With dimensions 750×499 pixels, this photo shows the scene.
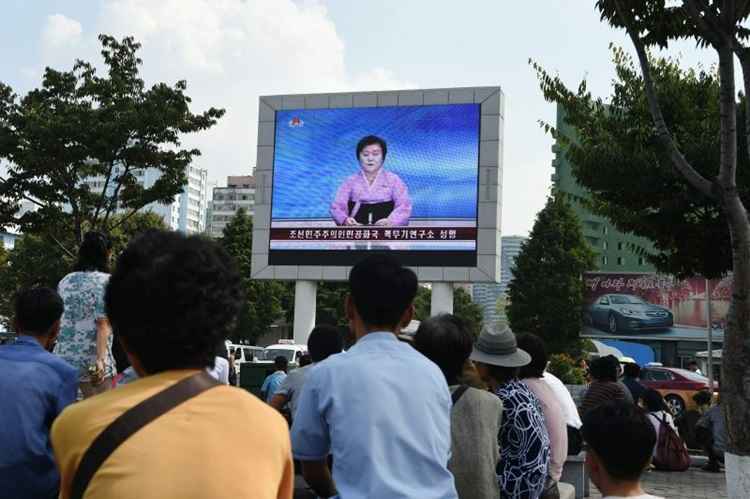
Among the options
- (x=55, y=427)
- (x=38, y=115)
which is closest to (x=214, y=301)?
(x=55, y=427)

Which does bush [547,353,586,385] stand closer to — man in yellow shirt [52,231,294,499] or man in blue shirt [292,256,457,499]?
man in blue shirt [292,256,457,499]

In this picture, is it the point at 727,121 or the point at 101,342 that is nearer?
the point at 101,342

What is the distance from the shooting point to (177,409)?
1562mm

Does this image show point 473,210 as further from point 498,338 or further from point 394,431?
point 394,431

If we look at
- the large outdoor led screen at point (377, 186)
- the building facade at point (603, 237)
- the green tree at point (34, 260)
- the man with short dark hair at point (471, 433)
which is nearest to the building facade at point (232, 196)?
the building facade at point (603, 237)

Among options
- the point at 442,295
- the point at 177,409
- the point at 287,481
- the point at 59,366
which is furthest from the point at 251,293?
the point at 177,409

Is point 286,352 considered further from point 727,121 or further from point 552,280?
point 552,280

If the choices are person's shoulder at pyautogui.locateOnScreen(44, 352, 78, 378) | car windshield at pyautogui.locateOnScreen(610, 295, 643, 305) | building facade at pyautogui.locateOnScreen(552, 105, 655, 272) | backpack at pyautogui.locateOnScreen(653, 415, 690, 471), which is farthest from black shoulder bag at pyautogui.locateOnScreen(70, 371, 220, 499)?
building facade at pyautogui.locateOnScreen(552, 105, 655, 272)

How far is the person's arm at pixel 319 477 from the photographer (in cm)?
263

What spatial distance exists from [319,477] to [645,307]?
A: 143 ft

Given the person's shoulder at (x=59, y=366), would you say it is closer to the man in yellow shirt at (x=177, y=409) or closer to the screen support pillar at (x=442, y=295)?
the man in yellow shirt at (x=177, y=409)

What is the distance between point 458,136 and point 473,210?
7.32 feet

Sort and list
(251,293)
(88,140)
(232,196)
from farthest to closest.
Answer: (232,196)
(251,293)
(88,140)

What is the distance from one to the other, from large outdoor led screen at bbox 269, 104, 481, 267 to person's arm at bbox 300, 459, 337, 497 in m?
20.7
